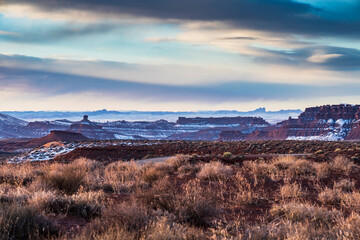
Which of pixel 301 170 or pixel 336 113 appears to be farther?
pixel 336 113

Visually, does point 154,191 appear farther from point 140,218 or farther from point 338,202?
point 338,202

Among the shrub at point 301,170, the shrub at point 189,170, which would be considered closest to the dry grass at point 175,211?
the shrub at point 301,170

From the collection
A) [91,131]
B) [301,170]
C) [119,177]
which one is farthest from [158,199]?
[91,131]

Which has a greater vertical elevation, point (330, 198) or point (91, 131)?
point (330, 198)

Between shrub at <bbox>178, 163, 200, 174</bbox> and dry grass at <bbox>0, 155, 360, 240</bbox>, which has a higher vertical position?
dry grass at <bbox>0, 155, 360, 240</bbox>

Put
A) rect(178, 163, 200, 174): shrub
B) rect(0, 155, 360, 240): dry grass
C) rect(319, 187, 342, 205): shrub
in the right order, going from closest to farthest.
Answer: rect(0, 155, 360, 240): dry grass, rect(319, 187, 342, 205): shrub, rect(178, 163, 200, 174): shrub

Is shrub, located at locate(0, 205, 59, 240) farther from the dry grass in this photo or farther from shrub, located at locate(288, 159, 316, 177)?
shrub, located at locate(288, 159, 316, 177)

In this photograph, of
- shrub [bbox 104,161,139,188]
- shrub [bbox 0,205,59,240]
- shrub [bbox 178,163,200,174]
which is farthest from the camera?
shrub [bbox 178,163,200,174]

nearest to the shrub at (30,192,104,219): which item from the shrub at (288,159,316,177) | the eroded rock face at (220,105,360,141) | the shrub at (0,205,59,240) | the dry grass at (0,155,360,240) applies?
the dry grass at (0,155,360,240)

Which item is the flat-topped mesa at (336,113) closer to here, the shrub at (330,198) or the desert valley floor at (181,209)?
the desert valley floor at (181,209)

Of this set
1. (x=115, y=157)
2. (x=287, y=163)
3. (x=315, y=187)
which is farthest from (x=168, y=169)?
(x=115, y=157)

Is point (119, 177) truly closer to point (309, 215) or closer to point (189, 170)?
point (189, 170)

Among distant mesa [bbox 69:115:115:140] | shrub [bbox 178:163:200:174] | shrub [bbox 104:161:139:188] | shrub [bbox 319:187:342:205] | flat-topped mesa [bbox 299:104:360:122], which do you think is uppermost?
flat-topped mesa [bbox 299:104:360:122]

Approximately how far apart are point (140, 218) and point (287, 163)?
40.1 ft
